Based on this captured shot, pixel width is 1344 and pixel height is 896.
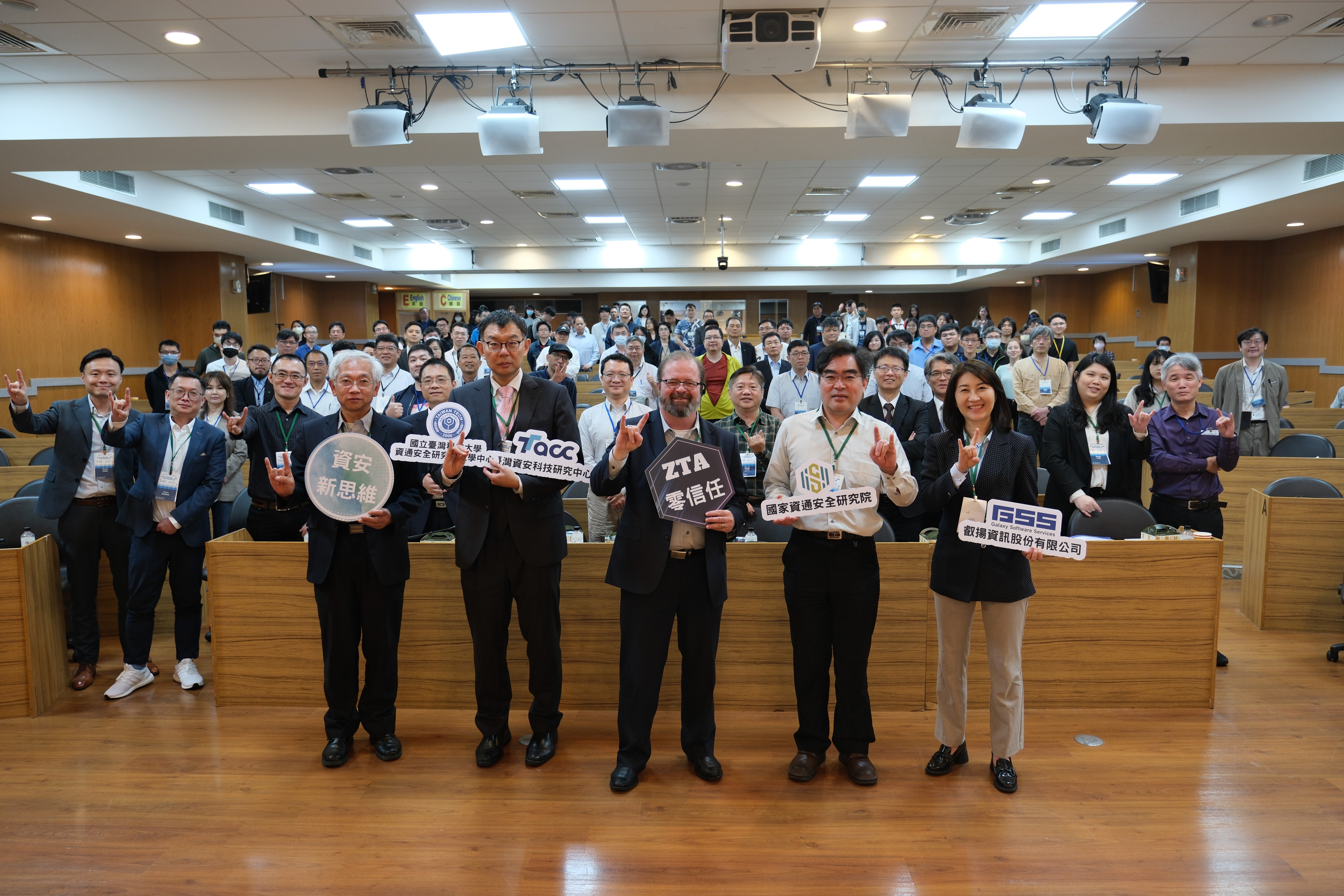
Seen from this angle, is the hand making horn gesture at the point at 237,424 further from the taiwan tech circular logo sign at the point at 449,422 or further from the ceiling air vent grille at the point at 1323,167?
the ceiling air vent grille at the point at 1323,167

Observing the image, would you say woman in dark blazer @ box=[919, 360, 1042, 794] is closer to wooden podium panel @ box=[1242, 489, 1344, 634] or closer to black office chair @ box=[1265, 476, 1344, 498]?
wooden podium panel @ box=[1242, 489, 1344, 634]

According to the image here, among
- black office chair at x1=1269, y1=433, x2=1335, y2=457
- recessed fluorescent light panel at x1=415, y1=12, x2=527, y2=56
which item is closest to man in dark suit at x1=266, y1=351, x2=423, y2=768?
recessed fluorescent light panel at x1=415, y1=12, x2=527, y2=56

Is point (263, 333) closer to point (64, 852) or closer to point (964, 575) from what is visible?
point (64, 852)

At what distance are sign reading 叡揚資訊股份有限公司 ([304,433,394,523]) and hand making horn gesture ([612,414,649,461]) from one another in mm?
906

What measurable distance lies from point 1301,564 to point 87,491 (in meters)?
6.78

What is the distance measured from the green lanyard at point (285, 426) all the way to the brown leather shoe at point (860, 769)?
294 cm

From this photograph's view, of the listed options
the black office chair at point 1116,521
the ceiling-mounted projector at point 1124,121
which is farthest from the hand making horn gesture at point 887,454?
the ceiling-mounted projector at point 1124,121

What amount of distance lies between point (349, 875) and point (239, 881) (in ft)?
1.10

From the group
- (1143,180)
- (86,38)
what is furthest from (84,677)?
(1143,180)

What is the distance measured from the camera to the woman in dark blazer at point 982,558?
2768 millimetres

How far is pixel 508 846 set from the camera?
255cm

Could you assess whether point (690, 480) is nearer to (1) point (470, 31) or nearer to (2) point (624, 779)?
(2) point (624, 779)

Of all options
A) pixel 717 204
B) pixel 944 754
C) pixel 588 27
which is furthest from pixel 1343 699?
pixel 717 204

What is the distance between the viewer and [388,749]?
10.2 ft
